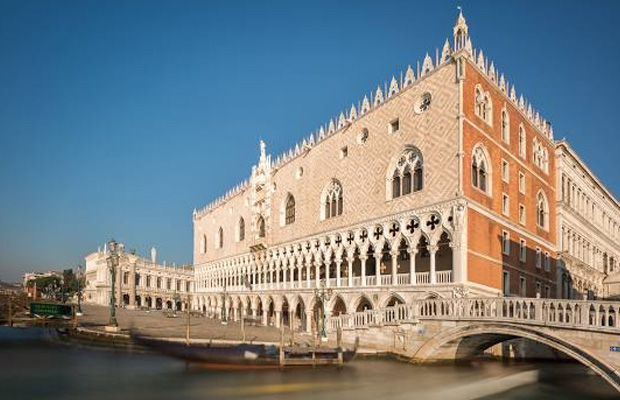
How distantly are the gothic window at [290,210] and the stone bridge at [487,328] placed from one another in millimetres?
12114

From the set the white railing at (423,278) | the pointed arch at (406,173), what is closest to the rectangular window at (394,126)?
the pointed arch at (406,173)

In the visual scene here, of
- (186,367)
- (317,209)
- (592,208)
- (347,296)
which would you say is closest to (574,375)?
(347,296)

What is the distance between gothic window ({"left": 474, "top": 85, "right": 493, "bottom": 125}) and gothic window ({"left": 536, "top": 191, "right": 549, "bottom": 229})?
6.89m

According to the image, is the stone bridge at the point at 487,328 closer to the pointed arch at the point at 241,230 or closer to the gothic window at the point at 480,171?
the gothic window at the point at 480,171

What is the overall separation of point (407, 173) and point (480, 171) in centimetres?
328

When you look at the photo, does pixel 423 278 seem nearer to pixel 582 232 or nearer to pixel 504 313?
pixel 504 313

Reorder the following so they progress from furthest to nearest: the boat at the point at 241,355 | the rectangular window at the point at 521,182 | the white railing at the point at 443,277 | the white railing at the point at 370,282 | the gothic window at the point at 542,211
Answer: the gothic window at the point at 542,211 → the rectangular window at the point at 521,182 → the white railing at the point at 370,282 → the white railing at the point at 443,277 → the boat at the point at 241,355

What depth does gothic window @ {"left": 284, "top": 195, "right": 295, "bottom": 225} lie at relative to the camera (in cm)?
3512

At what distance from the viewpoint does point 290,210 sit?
35.7 meters

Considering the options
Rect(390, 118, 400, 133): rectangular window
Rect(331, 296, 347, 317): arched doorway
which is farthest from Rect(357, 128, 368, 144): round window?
Rect(331, 296, 347, 317): arched doorway

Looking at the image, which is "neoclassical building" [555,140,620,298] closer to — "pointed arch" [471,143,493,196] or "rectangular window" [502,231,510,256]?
"rectangular window" [502,231,510,256]

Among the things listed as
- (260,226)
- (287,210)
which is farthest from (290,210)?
(260,226)

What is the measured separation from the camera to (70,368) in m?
16.6

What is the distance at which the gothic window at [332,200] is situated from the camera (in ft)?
97.0
